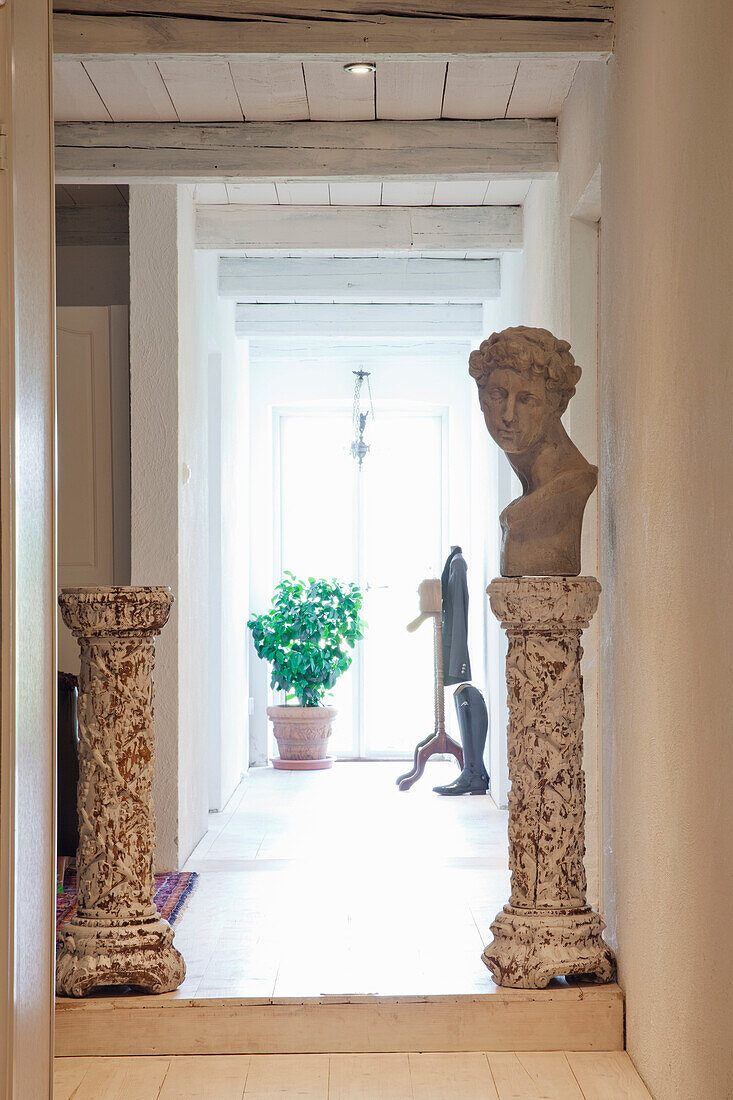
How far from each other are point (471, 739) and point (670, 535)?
4.08 meters

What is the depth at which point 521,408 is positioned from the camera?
9.89 ft

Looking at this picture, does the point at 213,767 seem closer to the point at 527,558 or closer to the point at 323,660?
the point at 323,660

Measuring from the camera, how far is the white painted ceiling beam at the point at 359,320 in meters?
6.70

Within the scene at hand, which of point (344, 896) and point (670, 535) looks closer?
point (670, 535)

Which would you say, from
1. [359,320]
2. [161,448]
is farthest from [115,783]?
[359,320]

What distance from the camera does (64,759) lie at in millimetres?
4195

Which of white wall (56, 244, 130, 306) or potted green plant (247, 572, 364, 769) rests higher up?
white wall (56, 244, 130, 306)

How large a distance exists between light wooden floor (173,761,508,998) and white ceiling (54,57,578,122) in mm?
2579

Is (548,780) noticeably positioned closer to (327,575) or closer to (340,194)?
(340,194)

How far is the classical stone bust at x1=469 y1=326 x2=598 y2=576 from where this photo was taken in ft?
9.84

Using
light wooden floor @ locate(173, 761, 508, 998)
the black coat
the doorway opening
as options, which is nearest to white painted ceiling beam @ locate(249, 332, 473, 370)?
the doorway opening

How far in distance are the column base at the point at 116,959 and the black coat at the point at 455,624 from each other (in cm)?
356

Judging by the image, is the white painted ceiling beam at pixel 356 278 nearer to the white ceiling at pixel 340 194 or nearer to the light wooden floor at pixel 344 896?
the white ceiling at pixel 340 194

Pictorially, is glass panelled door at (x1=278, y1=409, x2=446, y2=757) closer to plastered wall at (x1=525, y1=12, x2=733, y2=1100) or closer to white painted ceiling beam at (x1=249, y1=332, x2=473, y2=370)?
white painted ceiling beam at (x1=249, y1=332, x2=473, y2=370)
